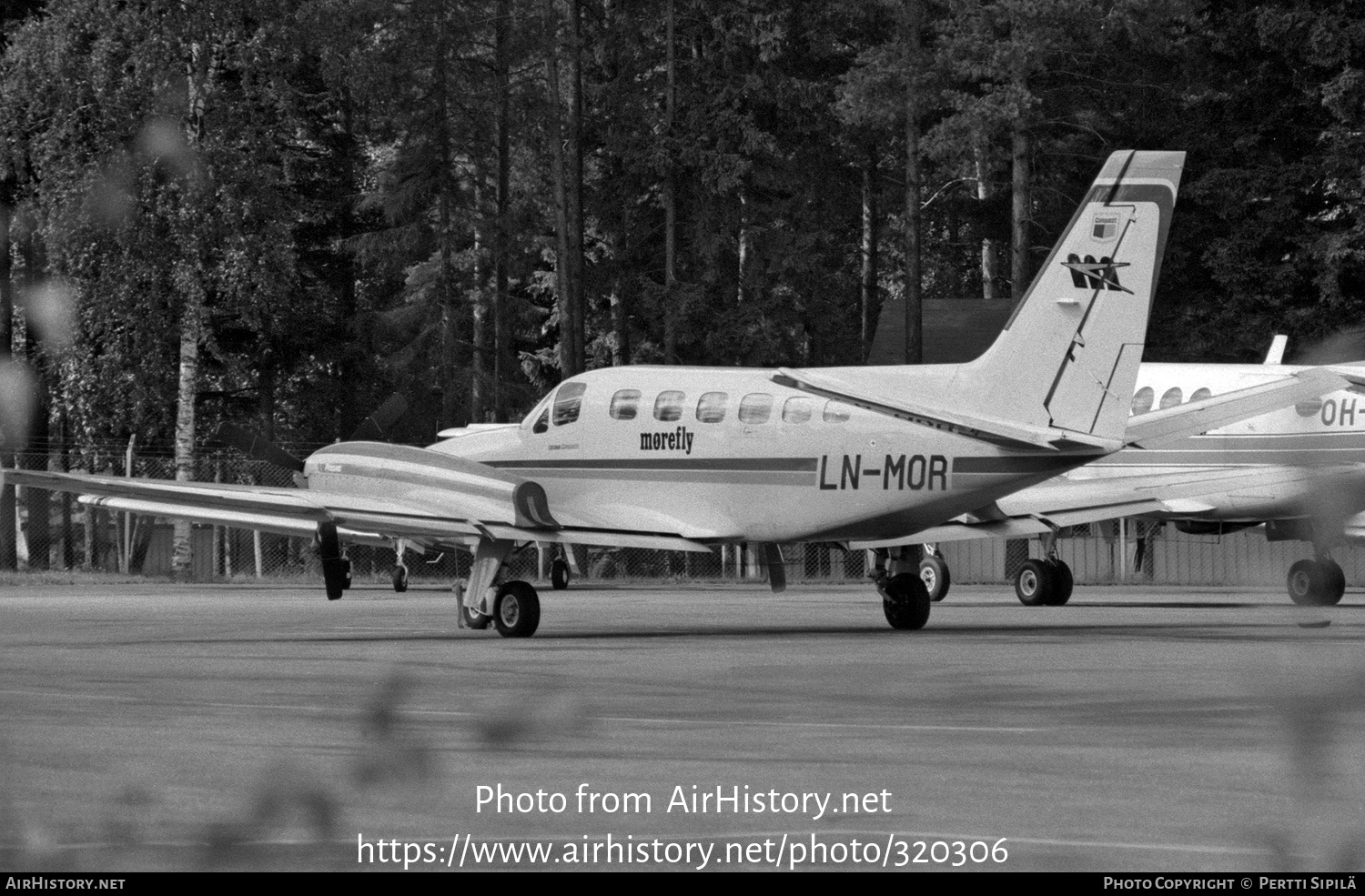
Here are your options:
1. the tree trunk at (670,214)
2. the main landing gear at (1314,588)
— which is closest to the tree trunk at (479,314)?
the tree trunk at (670,214)

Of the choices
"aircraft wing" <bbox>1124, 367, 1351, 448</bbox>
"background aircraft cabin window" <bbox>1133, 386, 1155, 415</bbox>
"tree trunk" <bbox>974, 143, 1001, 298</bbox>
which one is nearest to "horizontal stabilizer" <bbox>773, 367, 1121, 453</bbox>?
"aircraft wing" <bbox>1124, 367, 1351, 448</bbox>

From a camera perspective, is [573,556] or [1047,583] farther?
[573,556]

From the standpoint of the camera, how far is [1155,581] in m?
44.4

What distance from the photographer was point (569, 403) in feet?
73.3

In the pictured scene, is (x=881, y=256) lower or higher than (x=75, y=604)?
higher

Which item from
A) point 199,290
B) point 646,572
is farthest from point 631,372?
point 646,572

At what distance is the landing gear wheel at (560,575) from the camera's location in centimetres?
3800

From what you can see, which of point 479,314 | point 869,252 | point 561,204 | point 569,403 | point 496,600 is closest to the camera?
point 496,600

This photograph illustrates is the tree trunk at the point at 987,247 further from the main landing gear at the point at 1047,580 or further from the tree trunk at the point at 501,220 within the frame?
the main landing gear at the point at 1047,580

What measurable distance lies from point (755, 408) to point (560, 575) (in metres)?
17.9

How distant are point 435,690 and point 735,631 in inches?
351

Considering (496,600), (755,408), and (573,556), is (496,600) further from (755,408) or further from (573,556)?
(573,556)

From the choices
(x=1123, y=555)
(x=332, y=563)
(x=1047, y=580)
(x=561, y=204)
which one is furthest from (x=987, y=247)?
(x=332, y=563)

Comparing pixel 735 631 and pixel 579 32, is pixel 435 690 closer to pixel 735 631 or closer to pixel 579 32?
pixel 735 631
